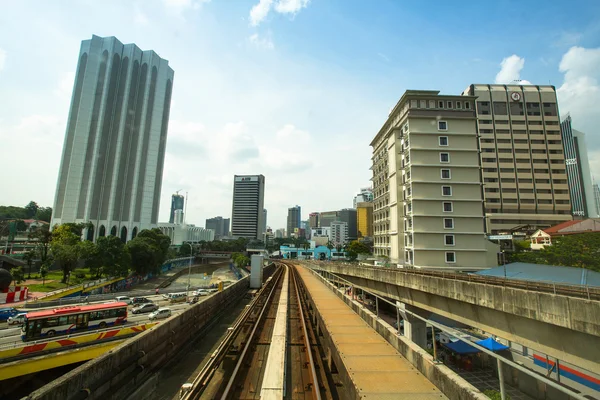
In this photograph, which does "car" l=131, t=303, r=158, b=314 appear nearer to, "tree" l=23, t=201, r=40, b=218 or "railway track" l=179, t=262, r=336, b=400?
"railway track" l=179, t=262, r=336, b=400

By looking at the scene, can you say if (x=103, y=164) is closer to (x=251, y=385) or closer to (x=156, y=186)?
(x=156, y=186)

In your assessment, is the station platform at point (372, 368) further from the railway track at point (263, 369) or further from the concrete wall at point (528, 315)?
the concrete wall at point (528, 315)

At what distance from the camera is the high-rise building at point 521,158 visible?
6438cm

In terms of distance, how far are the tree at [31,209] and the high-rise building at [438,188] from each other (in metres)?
159

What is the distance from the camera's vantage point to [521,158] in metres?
66.8

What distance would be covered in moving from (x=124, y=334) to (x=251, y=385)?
13058 mm

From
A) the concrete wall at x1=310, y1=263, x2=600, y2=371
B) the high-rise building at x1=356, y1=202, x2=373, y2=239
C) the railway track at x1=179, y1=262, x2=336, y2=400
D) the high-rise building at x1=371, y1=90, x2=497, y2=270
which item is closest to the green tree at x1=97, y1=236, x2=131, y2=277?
the railway track at x1=179, y1=262, x2=336, y2=400

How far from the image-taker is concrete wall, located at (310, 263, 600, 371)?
838 cm

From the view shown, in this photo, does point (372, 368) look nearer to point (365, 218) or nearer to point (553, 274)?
point (553, 274)

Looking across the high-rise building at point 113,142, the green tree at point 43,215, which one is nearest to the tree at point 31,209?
the green tree at point 43,215

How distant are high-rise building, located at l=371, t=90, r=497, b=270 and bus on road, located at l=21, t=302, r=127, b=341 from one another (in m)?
35.2

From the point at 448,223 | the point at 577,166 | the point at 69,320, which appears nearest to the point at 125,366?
the point at 69,320

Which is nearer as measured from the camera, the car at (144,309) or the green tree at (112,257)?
the car at (144,309)

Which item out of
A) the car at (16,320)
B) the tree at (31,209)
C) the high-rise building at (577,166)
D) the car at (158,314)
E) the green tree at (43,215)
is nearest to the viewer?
the car at (16,320)
